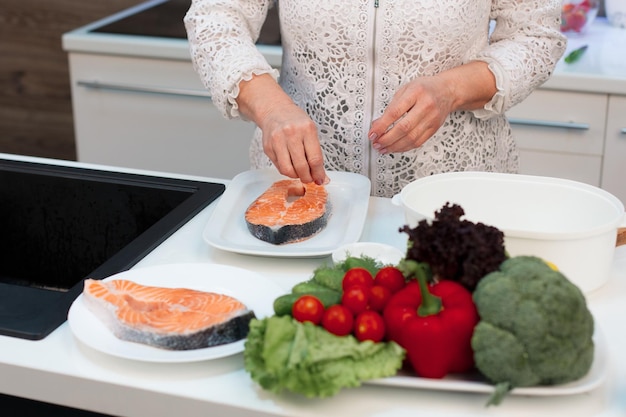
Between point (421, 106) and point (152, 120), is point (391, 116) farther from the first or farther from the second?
point (152, 120)

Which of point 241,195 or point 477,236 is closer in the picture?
point 477,236

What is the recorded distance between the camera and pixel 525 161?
233 cm

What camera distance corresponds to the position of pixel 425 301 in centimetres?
94

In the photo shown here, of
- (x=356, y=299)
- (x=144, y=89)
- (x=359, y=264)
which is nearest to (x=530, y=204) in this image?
(x=359, y=264)

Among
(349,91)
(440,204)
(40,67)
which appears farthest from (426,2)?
(40,67)

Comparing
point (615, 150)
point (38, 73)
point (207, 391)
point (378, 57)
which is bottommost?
point (38, 73)

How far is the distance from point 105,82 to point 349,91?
3.79 ft

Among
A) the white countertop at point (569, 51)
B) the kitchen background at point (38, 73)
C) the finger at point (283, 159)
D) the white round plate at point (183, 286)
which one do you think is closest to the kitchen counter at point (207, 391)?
the white round plate at point (183, 286)

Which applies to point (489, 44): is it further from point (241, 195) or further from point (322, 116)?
point (241, 195)

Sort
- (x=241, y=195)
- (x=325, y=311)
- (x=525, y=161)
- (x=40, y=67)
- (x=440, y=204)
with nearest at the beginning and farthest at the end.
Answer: (x=325, y=311) → (x=440, y=204) → (x=241, y=195) → (x=525, y=161) → (x=40, y=67)

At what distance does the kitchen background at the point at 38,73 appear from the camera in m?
3.43

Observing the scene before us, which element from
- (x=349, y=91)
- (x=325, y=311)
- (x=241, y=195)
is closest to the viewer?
(x=325, y=311)

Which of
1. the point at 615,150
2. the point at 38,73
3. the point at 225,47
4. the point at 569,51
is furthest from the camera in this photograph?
the point at 38,73

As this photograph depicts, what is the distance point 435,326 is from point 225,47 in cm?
77
